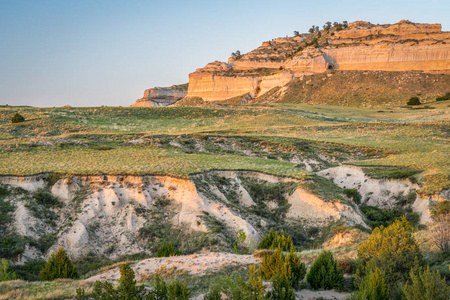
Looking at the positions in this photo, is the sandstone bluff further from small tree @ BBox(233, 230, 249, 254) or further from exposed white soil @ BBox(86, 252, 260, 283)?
exposed white soil @ BBox(86, 252, 260, 283)

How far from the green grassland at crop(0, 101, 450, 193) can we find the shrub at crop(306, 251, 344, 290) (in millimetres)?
13312

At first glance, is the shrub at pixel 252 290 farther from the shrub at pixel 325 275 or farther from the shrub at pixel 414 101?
the shrub at pixel 414 101

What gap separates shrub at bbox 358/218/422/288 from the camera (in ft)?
40.6

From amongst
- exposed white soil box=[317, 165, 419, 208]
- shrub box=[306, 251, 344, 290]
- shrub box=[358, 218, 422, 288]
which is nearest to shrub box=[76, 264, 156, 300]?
shrub box=[306, 251, 344, 290]

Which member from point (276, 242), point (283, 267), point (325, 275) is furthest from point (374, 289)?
point (276, 242)

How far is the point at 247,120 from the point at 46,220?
43513 millimetres

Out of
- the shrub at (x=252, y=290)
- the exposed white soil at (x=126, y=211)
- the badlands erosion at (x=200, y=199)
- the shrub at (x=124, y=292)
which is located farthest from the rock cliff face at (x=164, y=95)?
the shrub at (x=252, y=290)

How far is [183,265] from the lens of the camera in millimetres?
15086

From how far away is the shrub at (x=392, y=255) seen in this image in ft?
40.6

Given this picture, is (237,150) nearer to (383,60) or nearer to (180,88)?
(383,60)

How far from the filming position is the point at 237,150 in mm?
39719

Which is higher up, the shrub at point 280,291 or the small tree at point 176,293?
the small tree at point 176,293

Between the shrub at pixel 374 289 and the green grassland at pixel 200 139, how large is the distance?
15.6 metres

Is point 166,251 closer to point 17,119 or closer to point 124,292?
point 124,292
